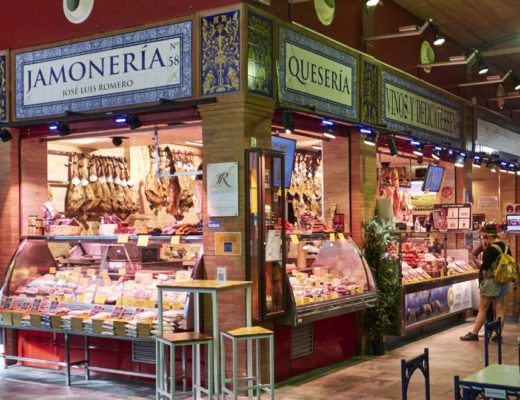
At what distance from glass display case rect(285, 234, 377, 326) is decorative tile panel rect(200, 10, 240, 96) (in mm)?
2020

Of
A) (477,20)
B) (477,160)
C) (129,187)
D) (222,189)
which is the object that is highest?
(477,20)

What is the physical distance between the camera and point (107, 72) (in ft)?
28.4

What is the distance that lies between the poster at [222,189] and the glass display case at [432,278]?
3323 mm

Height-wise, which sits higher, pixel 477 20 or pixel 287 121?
pixel 477 20

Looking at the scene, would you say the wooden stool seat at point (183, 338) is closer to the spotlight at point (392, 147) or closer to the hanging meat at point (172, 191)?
the hanging meat at point (172, 191)

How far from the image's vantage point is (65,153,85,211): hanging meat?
36.2 feet

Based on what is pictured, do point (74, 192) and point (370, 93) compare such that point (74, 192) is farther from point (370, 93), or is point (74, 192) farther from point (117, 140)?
point (370, 93)

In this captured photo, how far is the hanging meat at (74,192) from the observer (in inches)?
434

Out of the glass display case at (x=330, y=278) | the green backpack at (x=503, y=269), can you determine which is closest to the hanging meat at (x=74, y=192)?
the glass display case at (x=330, y=278)

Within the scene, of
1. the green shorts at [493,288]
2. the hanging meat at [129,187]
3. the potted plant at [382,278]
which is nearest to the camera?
the potted plant at [382,278]

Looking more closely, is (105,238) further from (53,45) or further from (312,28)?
(312,28)

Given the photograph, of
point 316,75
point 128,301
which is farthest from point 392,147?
point 128,301

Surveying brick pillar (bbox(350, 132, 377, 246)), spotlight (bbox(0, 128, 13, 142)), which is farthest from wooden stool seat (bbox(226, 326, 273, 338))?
spotlight (bbox(0, 128, 13, 142))

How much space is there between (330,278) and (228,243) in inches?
84.9
